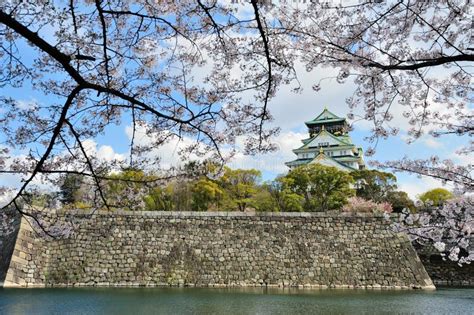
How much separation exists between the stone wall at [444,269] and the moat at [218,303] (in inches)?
228

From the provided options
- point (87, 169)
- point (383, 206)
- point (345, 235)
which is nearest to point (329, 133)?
point (383, 206)

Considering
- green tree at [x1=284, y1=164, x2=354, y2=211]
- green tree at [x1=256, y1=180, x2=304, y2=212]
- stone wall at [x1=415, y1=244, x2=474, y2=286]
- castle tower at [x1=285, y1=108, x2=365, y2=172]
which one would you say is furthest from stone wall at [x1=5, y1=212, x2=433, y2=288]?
castle tower at [x1=285, y1=108, x2=365, y2=172]

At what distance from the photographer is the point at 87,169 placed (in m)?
3.80

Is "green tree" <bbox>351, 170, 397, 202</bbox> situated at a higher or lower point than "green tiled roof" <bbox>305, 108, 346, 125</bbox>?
lower

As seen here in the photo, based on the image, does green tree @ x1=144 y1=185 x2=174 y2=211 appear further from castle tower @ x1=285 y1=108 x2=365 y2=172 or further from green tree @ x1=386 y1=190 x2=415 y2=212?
castle tower @ x1=285 y1=108 x2=365 y2=172

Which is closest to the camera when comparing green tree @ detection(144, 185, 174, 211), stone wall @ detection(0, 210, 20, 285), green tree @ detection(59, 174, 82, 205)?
green tree @ detection(59, 174, 82, 205)

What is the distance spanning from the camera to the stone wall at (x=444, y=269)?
14.9 metres

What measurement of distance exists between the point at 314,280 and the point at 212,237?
2.89 meters

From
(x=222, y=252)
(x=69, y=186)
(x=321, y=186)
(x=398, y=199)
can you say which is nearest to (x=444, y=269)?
(x=321, y=186)

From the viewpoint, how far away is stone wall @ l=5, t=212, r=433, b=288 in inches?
433

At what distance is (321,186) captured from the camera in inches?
746

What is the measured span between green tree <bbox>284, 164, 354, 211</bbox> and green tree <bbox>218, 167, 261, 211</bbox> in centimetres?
164

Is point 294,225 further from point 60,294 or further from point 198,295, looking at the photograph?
point 60,294

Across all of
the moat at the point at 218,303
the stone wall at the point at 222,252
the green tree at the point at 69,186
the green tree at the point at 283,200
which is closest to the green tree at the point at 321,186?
the green tree at the point at 283,200
